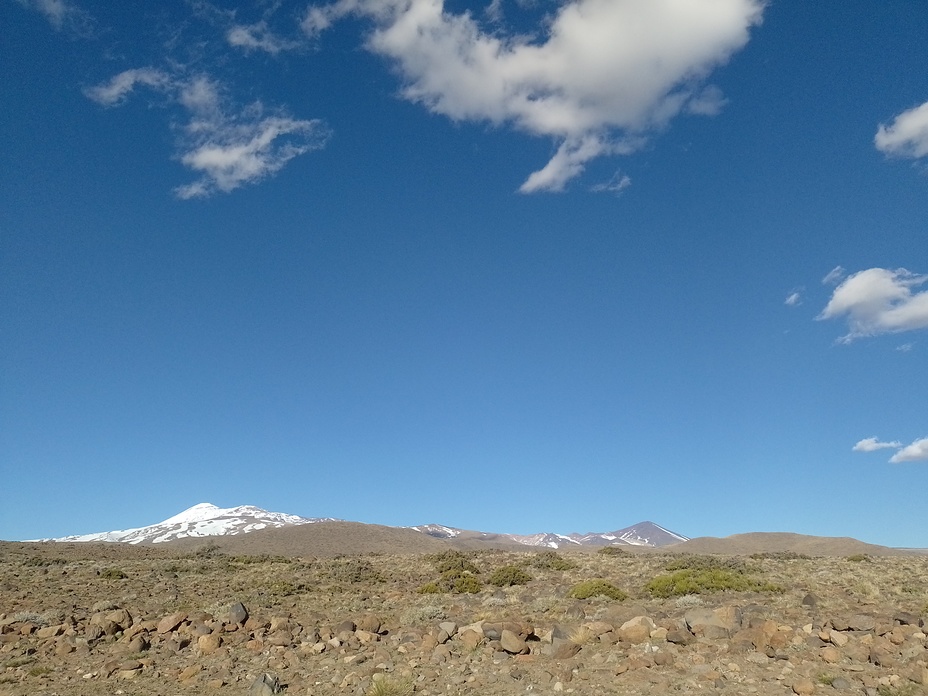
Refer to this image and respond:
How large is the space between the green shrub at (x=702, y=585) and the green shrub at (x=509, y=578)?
6.58 metres

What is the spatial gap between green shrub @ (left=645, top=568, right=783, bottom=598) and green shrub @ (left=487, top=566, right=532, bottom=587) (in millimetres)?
6582

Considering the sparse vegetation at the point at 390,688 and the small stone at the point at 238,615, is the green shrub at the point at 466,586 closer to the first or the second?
the small stone at the point at 238,615

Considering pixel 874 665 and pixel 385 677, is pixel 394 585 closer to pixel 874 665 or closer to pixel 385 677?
pixel 385 677

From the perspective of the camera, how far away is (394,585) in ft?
81.9

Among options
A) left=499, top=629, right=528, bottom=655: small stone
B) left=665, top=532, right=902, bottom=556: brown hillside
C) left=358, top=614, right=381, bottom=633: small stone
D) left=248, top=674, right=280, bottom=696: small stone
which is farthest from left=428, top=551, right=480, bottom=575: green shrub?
left=665, top=532, right=902, bottom=556: brown hillside

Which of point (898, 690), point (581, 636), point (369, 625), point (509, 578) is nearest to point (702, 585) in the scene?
point (509, 578)

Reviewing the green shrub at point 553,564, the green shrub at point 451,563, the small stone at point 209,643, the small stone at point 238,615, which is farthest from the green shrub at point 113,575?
the green shrub at point 553,564

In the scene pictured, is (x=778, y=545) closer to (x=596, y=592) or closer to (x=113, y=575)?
(x=596, y=592)

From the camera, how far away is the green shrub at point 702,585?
1852cm

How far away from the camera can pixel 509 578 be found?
25.0 metres

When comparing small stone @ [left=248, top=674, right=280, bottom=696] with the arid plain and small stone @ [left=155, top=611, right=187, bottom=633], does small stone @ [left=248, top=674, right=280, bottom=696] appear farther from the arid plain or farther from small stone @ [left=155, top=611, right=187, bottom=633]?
small stone @ [left=155, top=611, right=187, bottom=633]

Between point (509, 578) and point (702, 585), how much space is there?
27.6 feet

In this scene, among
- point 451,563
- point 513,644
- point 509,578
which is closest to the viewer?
→ point 513,644

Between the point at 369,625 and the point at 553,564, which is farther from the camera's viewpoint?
the point at 553,564
